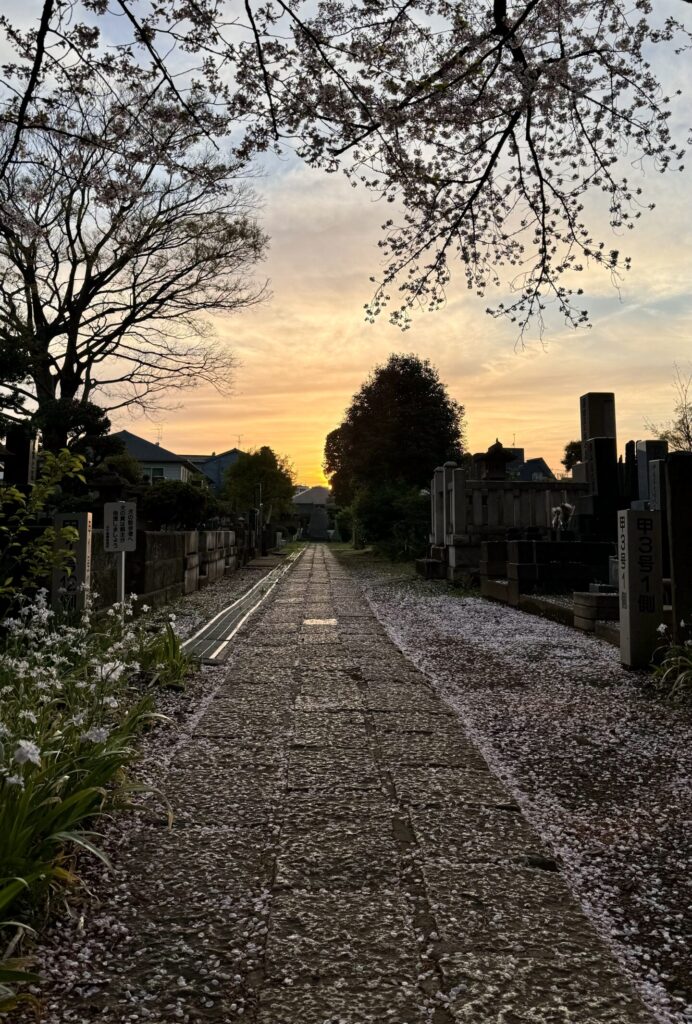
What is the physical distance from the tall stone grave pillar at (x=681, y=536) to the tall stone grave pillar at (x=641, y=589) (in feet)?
1.42

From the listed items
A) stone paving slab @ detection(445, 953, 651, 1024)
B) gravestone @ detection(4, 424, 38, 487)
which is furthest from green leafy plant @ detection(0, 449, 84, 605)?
stone paving slab @ detection(445, 953, 651, 1024)

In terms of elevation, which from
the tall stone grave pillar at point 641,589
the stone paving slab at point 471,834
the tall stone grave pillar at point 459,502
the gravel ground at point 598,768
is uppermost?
the tall stone grave pillar at point 459,502

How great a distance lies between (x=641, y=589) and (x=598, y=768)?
271cm

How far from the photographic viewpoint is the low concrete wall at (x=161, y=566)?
7754 millimetres

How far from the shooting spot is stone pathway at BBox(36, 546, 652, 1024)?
1.68m

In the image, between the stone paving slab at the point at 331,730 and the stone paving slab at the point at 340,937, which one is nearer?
the stone paving slab at the point at 340,937

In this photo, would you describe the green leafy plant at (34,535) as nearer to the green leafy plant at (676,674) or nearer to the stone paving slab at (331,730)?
the stone paving slab at (331,730)

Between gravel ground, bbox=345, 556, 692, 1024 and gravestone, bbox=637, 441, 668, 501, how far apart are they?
15.4 ft

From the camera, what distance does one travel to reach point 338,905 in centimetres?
212

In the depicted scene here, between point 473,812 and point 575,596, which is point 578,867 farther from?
point 575,596

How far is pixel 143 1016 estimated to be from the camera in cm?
162

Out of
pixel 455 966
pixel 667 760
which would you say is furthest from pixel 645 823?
pixel 455 966

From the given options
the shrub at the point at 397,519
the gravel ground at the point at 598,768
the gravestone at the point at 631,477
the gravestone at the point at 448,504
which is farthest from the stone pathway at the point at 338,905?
the shrub at the point at 397,519

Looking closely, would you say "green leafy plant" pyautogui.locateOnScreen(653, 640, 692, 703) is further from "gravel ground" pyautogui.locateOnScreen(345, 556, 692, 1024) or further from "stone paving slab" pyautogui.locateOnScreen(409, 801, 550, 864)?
"stone paving slab" pyautogui.locateOnScreen(409, 801, 550, 864)
